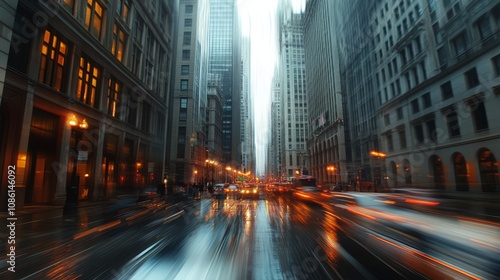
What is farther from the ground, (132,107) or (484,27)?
(484,27)

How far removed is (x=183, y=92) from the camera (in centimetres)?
5847

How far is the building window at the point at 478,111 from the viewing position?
23058mm

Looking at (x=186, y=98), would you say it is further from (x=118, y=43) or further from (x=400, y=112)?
(x=400, y=112)

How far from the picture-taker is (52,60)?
17938 millimetres

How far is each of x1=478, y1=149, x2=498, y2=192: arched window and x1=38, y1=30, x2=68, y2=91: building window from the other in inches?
1337

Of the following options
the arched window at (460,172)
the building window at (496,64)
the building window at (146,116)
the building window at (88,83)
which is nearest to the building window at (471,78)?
the building window at (496,64)

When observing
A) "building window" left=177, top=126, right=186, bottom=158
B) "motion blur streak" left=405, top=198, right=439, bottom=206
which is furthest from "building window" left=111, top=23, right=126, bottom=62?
"building window" left=177, top=126, right=186, bottom=158

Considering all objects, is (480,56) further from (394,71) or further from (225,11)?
(225,11)

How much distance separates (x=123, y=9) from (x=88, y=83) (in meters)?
10.7

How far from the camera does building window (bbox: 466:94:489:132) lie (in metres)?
23.1

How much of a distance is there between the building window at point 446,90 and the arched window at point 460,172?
6008 mm

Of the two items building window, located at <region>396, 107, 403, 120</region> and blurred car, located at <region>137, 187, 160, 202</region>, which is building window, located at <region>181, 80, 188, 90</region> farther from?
building window, located at <region>396, 107, 403, 120</region>

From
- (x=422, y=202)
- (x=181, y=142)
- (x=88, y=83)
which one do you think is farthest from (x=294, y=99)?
(x=422, y=202)

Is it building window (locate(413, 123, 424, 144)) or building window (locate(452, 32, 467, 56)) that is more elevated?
building window (locate(452, 32, 467, 56))
